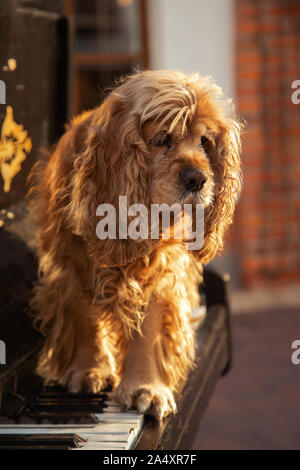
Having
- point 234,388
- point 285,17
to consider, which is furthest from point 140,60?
point 234,388

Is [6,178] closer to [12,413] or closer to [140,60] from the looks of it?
[12,413]

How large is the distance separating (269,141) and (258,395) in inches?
104

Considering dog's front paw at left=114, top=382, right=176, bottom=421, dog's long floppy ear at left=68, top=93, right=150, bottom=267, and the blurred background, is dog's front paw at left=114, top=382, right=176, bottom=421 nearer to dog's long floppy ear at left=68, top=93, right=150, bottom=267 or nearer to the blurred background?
dog's long floppy ear at left=68, top=93, right=150, bottom=267

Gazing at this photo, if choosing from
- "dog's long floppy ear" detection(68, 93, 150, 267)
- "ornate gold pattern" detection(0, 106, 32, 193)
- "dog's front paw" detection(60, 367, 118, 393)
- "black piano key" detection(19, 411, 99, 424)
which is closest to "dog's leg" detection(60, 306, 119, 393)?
"dog's front paw" detection(60, 367, 118, 393)

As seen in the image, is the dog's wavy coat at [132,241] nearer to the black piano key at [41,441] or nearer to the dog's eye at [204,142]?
the dog's eye at [204,142]

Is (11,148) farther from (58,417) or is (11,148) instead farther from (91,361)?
(58,417)

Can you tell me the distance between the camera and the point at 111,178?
4.22ft

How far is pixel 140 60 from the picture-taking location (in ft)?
16.9

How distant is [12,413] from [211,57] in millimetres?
4157

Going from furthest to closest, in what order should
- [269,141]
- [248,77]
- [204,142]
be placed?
[269,141], [248,77], [204,142]

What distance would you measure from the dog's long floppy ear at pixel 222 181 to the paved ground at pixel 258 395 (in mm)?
1372

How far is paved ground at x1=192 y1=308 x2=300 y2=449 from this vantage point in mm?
2547

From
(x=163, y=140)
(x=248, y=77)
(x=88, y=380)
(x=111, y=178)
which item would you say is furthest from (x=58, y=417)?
(x=248, y=77)

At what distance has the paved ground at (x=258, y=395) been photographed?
2.55 m
